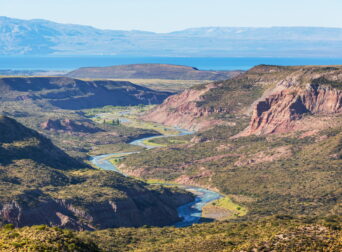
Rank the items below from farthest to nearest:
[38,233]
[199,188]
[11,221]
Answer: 1. [199,188]
2. [11,221]
3. [38,233]

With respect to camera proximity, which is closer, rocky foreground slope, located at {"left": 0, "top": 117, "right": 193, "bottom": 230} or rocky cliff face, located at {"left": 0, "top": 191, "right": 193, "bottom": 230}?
rocky cliff face, located at {"left": 0, "top": 191, "right": 193, "bottom": 230}

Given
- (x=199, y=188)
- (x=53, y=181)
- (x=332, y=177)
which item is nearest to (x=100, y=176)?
(x=53, y=181)

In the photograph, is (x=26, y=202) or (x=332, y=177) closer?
(x=26, y=202)

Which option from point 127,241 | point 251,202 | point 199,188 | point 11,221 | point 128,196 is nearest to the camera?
point 127,241

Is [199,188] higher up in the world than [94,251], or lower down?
lower down

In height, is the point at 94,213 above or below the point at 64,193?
below

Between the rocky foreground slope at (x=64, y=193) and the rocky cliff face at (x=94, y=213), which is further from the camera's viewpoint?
the rocky foreground slope at (x=64, y=193)

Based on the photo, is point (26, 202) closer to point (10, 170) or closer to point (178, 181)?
point (10, 170)

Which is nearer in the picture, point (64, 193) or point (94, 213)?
point (94, 213)
